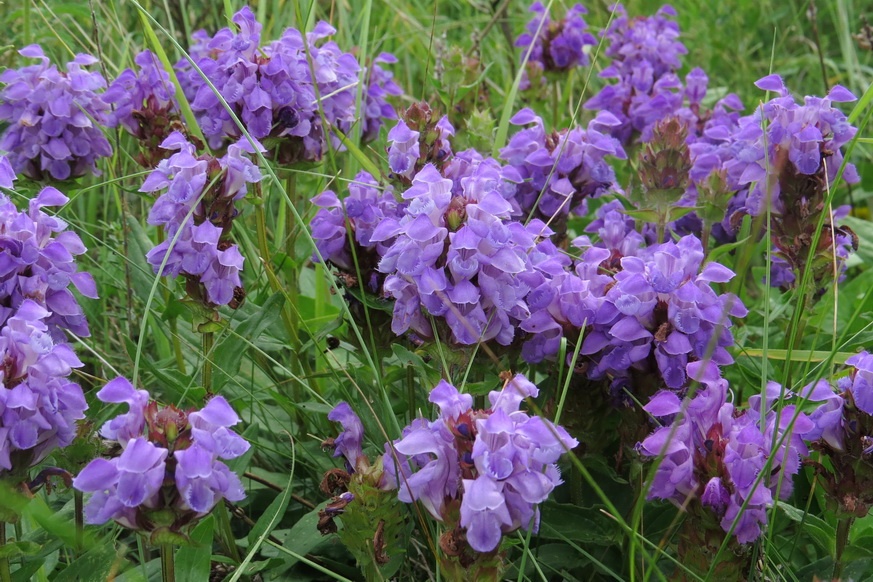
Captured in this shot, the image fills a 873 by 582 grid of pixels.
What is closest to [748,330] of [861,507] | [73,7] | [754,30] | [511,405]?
[861,507]

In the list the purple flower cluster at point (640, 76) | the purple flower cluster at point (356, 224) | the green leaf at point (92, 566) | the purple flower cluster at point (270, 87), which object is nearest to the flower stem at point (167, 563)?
the green leaf at point (92, 566)

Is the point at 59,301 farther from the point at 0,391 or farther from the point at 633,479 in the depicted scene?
the point at 633,479

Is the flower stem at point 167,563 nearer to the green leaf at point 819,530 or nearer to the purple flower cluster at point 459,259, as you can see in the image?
the purple flower cluster at point 459,259

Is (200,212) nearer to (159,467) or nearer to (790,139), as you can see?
(159,467)

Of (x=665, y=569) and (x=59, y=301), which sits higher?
(x=59, y=301)

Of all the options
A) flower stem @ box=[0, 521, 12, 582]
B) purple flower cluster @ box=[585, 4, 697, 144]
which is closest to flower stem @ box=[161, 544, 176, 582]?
flower stem @ box=[0, 521, 12, 582]

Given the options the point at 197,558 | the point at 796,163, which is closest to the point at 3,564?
the point at 197,558
